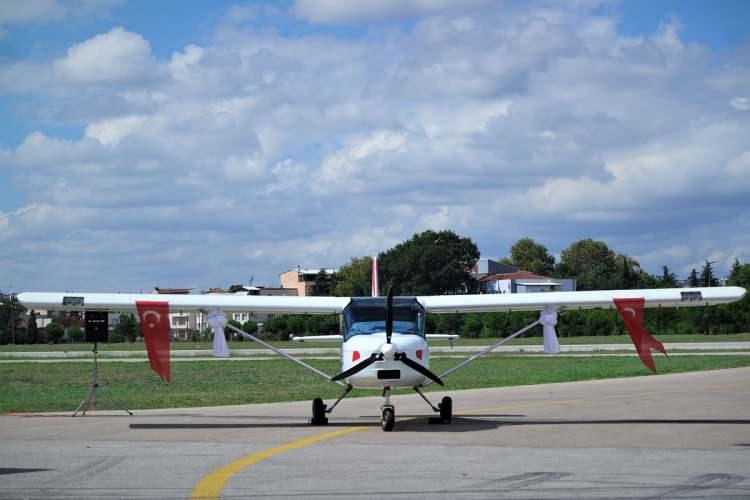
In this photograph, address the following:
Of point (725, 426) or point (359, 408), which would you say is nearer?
point (725, 426)

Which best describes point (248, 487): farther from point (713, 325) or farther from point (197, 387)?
point (713, 325)

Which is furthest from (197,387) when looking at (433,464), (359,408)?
(433,464)

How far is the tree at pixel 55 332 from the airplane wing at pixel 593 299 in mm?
74823

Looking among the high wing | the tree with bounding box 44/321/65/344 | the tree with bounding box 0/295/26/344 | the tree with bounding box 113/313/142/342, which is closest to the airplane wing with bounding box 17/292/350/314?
the high wing

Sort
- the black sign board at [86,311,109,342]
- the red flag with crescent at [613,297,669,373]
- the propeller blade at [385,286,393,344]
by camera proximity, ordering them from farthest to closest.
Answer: the black sign board at [86,311,109,342] → the red flag with crescent at [613,297,669,373] → the propeller blade at [385,286,393,344]

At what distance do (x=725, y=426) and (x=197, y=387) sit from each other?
18545 mm

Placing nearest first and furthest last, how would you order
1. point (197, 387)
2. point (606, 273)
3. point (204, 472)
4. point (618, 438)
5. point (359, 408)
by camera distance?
point (204, 472) → point (618, 438) → point (359, 408) → point (197, 387) → point (606, 273)

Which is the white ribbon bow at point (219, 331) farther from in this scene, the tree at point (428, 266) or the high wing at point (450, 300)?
the tree at point (428, 266)

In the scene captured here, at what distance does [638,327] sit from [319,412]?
6.12 m

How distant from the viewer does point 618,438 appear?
15.3m

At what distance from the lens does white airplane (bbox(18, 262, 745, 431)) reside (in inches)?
634

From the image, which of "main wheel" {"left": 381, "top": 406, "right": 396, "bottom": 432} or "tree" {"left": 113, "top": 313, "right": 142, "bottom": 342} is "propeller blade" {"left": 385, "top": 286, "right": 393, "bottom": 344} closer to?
"main wheel" {"left": 381, "top": 406, "right": 396, "bottom": 432}

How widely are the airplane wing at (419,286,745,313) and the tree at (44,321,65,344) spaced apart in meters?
74.8

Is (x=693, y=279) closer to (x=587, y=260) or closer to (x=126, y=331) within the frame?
(x=587, y=260)
